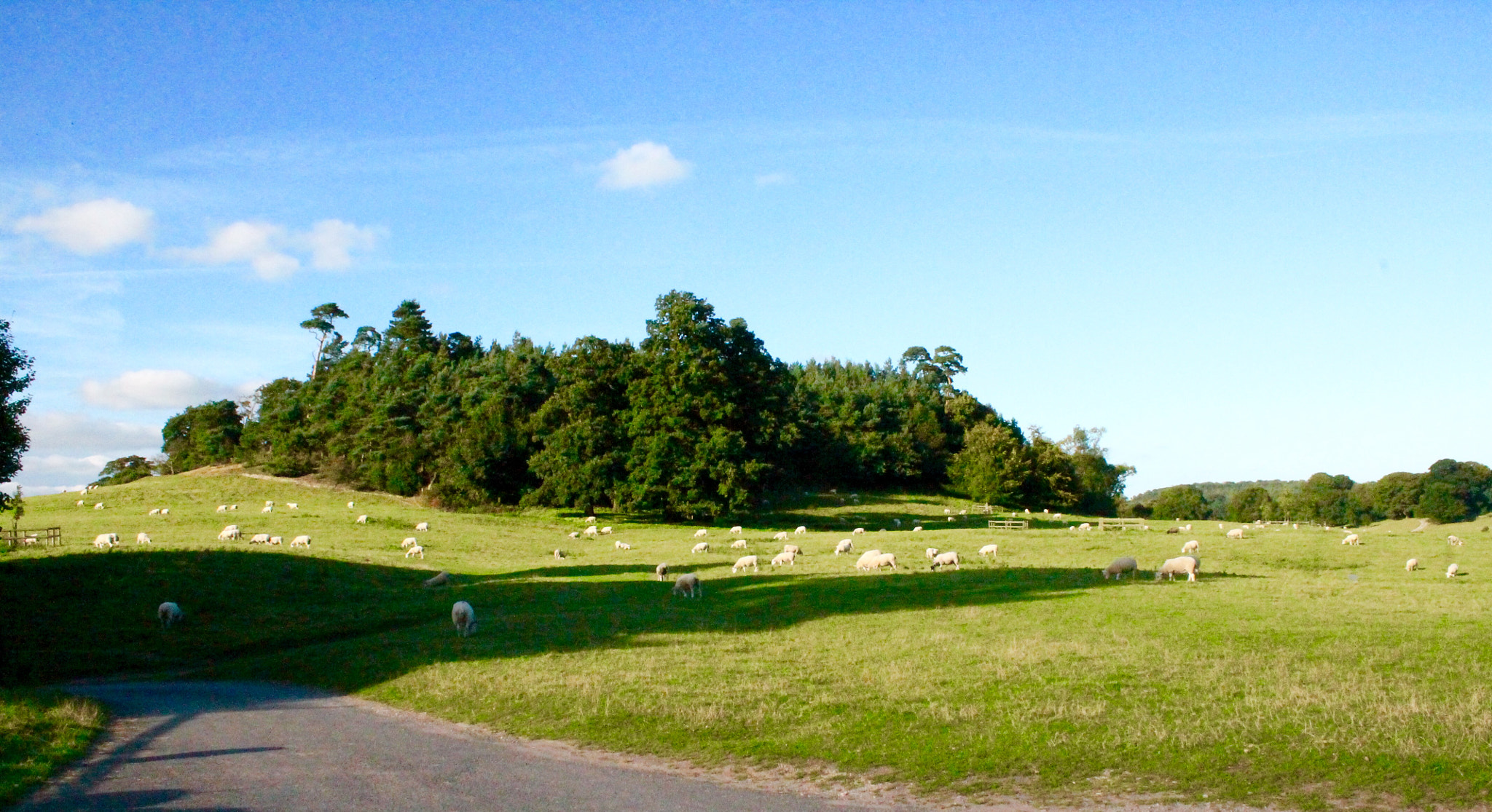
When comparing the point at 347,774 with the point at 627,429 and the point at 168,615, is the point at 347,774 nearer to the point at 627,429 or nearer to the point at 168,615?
the point at 168,615

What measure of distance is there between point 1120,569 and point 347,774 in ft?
92.6

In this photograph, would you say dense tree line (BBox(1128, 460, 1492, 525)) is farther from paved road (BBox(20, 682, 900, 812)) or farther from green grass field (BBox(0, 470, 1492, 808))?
paved road (BBox(20, 682, 900, 812))

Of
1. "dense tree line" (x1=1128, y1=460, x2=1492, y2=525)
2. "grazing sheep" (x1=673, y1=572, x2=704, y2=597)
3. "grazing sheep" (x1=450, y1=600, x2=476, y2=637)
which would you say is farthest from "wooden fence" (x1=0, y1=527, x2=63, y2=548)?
"dense tree line" (x1=1128, y1=460, x2=1492, y2=525)

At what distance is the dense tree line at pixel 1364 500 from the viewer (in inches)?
4966

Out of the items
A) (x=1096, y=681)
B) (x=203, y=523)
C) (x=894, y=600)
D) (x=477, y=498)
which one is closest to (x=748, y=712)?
(x=1096, y=681)

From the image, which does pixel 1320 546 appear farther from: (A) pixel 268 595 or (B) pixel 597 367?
(B) pixel 597 367

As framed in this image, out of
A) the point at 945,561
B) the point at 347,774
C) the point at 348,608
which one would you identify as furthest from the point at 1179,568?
the point at 347,774

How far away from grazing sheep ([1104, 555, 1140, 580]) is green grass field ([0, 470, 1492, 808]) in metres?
0.60

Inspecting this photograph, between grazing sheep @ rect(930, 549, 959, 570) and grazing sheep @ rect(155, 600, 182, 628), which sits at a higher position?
grazing sheep @ rect(930, 549, 959, 570)

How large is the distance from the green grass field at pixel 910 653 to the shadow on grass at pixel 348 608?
15 centimetres

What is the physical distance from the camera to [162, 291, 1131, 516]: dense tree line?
7456 cm

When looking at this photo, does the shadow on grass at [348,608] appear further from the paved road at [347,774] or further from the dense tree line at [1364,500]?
the dense tree line at [1364,500]

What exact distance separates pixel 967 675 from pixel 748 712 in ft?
14.6

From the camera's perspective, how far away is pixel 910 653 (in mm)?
21062
